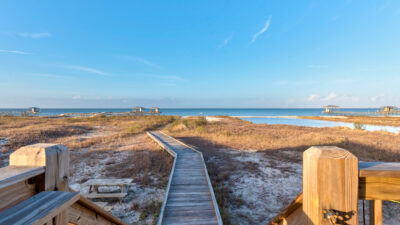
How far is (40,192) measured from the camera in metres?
0.94

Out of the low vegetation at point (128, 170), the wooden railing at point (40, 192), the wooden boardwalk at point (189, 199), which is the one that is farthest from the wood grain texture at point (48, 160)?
the low vegetation at point (128, 170)

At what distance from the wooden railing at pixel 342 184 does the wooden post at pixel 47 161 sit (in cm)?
133

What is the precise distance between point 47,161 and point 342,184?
1.62 m

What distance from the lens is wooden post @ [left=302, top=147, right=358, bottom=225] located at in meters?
0.88

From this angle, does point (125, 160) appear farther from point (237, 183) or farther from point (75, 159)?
point (237, 183)

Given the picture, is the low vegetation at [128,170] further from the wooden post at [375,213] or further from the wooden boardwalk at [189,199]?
the wooden post at [375,213]

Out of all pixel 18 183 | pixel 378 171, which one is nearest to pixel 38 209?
pixel 18 183

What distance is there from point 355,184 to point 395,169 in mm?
237

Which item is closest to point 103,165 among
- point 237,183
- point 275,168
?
point 237,183

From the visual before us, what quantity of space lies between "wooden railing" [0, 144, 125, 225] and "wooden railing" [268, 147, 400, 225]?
4.16 feet

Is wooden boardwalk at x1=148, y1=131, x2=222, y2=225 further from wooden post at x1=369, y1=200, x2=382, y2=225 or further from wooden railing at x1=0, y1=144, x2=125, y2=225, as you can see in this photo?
wooden post at x1=369, y1=200, x2=382, y2=225

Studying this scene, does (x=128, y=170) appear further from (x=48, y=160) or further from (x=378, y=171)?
(x=378, y=171)

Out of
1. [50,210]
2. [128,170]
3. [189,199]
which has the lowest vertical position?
[128,170]

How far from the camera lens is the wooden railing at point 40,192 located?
2.38 ft
